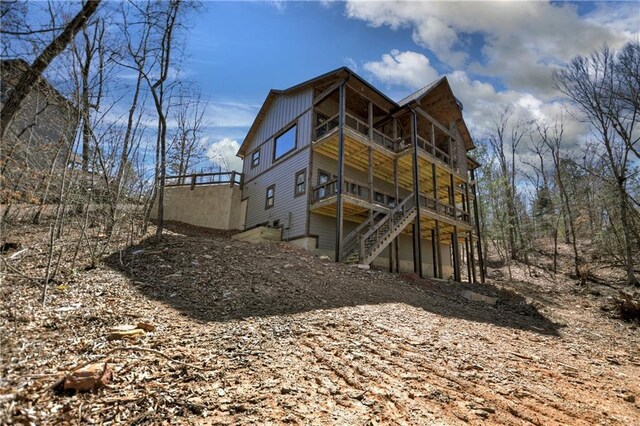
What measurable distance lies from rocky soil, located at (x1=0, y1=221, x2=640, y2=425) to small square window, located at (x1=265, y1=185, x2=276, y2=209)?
978 cm

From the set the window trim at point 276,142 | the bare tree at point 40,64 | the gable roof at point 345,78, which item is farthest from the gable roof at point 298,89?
the bare tree at point 40,64

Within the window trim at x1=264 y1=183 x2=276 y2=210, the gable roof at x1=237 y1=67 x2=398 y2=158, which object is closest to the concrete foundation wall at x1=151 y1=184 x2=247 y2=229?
the window trim at x1=264 y1=183 x2=276 y2=210

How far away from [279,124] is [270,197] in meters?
4.77

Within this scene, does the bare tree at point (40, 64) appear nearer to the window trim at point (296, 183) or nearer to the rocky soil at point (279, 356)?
the rocky soil at point (279, 356)

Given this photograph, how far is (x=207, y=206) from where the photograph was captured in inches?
819

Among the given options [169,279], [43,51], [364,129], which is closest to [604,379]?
[169,279]

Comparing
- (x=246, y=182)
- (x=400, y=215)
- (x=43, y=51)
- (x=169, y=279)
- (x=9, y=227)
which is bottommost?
(x=169, y=279)

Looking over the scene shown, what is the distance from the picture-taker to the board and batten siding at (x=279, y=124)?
55.9ft

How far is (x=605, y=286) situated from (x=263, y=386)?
68.5 ft

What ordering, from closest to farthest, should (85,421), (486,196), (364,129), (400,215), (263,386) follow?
(85,421) → (263,386) → (400,215) → (364,129) → (486,196)

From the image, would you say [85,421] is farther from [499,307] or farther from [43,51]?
[499,307]

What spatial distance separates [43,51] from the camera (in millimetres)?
6332

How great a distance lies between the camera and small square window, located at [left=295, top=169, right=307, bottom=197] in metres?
16.0

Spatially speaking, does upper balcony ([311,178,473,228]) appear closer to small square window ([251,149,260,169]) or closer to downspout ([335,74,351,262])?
downspout ([335,74,351,262])
